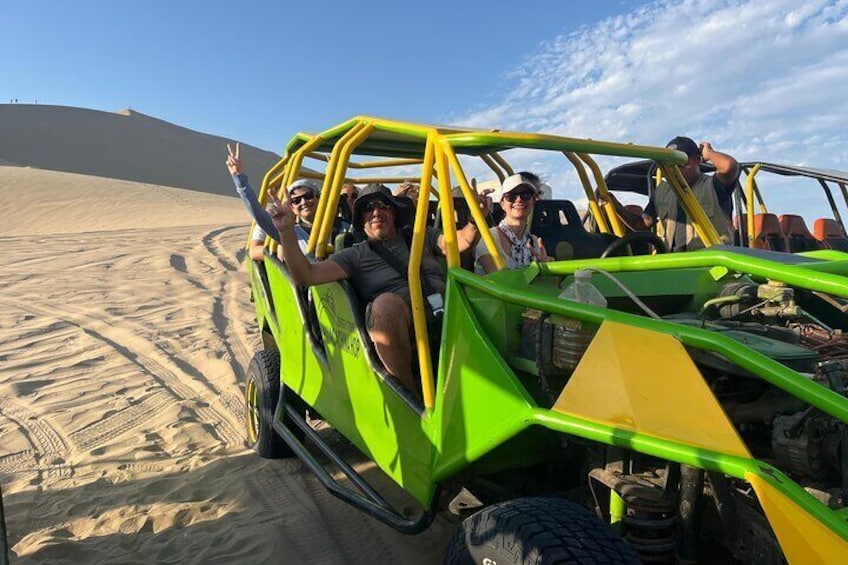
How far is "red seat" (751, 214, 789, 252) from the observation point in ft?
23.2

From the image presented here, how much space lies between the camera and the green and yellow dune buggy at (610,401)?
179 centimetres

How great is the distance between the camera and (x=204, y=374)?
23.5 ft

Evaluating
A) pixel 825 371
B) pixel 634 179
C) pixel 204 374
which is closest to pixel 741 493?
pixel 825 371

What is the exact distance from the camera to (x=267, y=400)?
476cm

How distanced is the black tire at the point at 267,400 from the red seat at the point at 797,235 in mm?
5663

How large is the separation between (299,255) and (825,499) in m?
2.29

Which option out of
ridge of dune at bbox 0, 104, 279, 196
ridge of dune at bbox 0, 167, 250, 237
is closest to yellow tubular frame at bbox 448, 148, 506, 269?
ridge of dune at bbox 0, 167, 250, 237

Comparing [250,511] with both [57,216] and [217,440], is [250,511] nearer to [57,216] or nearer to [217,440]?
[217,440]

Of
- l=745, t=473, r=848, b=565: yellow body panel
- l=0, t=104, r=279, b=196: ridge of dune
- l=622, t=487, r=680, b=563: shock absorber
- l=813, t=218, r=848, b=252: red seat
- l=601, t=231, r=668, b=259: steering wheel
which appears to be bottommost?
l=622, t=487, r=680, b=563: shock absorber

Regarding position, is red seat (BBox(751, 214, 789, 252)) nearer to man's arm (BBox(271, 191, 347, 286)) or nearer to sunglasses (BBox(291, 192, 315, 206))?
sunglasses (BBox(291, 192, 315, 206))

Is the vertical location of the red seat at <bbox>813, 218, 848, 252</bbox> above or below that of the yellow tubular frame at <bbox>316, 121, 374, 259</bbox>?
below

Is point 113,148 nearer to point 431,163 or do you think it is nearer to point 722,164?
point 722,164

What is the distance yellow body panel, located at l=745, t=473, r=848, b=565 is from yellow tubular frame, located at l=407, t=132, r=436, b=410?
4.48 feet

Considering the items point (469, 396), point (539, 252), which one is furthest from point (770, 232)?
point (469, 396)
